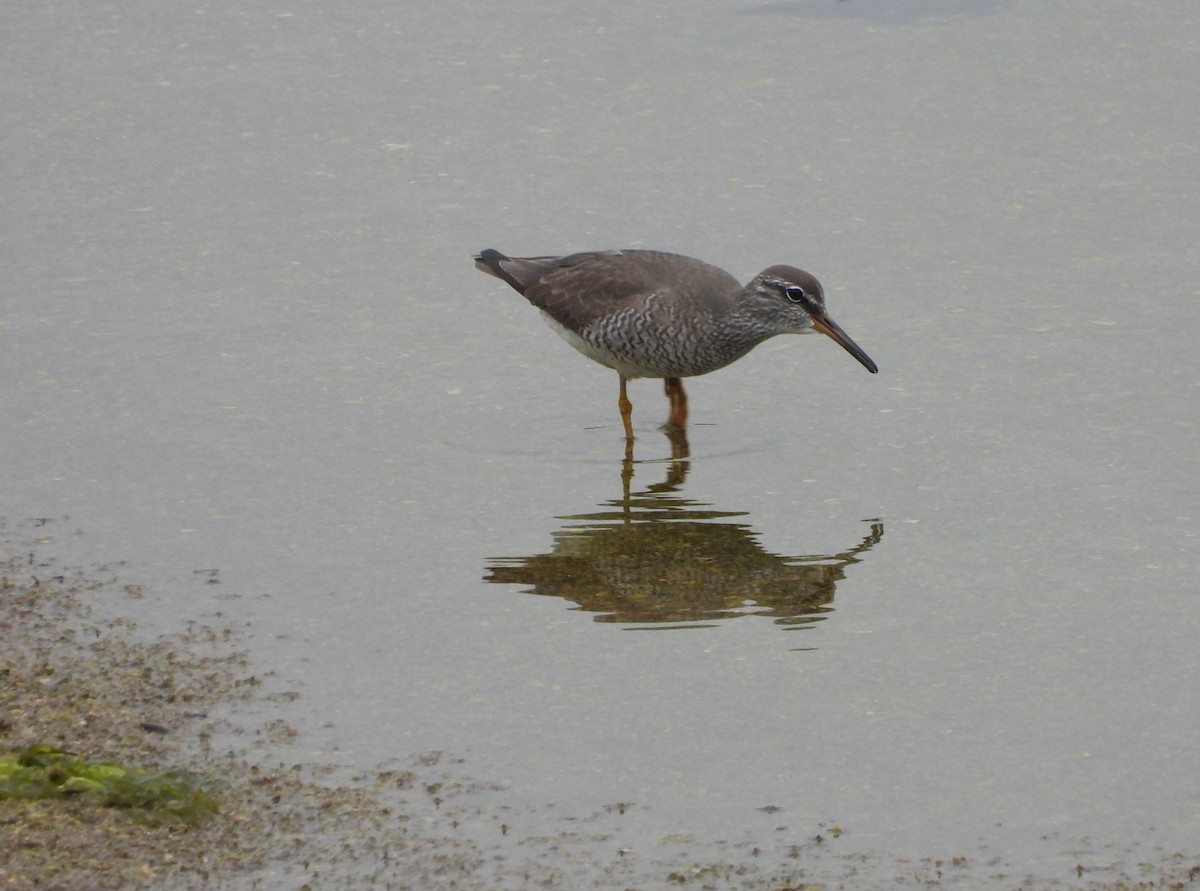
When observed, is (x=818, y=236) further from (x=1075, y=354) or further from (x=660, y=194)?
(x=1075, y=354)

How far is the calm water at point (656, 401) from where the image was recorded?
7086 mm

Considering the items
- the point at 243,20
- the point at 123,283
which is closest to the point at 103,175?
the point at 123,283

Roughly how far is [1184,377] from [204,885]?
6251 mm

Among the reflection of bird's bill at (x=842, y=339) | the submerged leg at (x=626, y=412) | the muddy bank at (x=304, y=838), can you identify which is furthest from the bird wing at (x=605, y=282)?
the muddy bank at (x=304, y=838)

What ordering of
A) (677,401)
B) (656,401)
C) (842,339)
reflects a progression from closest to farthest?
(842,339)
(677,401)
(656,401)

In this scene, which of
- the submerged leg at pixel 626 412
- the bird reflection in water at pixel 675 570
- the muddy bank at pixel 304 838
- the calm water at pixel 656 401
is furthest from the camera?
the submerged leg at pixel 626 412

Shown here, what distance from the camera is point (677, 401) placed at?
414 inches

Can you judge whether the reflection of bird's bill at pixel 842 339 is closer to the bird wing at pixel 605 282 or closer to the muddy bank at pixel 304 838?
the bird wing at pixel 605 282

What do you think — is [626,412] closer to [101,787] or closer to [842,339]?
[842,339]

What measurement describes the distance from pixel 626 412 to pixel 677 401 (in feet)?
1.21

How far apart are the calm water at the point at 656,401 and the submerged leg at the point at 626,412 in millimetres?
157

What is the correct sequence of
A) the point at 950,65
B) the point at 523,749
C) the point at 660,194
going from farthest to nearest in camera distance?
A: the point at 950,65 → the point at 660,194 → the point at 523,749

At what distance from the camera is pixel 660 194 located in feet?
41.8

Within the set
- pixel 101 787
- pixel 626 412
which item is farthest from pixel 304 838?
pixel 626 412
